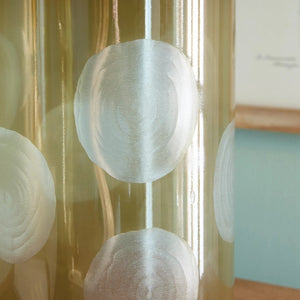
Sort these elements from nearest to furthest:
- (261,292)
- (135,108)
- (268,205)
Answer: (135,108) → (261,292) → (268,205)

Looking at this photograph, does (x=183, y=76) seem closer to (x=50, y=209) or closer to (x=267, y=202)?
(x=50, y=209)

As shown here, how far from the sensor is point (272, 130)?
61cm

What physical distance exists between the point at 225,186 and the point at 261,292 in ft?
0.79

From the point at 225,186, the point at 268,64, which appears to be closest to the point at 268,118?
the point at 268,64

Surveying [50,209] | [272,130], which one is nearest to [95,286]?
[50,209]

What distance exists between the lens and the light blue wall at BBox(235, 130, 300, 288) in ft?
2.03

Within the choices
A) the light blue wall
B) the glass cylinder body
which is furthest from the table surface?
the glass cylinder body

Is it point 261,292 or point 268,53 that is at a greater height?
point 268,53

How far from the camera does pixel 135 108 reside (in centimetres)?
26

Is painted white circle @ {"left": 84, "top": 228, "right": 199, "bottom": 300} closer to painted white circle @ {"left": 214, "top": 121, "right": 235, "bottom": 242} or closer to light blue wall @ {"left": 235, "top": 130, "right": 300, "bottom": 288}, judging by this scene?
painted white circle @ {"left": 214, "top": 121, "right": 235, "bottom": 242}

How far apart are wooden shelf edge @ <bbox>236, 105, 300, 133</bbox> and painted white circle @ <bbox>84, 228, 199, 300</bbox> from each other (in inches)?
13.5

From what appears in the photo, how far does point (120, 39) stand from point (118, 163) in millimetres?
55

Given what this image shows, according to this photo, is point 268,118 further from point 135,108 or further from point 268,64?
point 135,108

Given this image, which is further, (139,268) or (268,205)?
(268,205)
